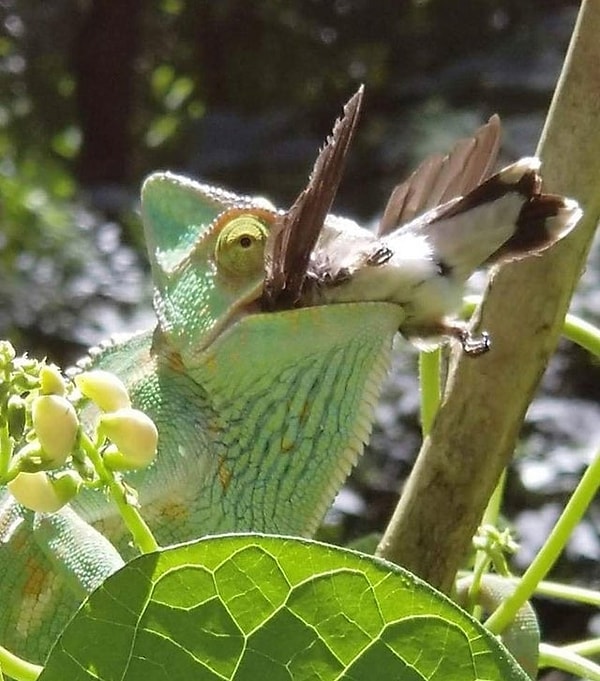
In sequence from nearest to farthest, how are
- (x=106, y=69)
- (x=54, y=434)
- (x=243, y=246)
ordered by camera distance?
1. (x=54, y=434)
2. (x=243, y=246)
3. (x=106, y=69)

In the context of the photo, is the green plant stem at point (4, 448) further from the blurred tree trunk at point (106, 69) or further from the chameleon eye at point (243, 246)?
the blurred tree trunk at point (106, 69)

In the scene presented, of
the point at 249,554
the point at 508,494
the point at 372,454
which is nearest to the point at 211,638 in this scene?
the point at 249,554

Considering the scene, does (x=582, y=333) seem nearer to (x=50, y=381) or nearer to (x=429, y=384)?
(x=429, y=384)

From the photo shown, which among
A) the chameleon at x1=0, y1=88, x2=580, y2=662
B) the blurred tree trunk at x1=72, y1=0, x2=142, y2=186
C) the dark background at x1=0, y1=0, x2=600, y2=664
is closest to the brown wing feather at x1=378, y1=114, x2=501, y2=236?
the chameleon at x1=0, y1=88, x2=580, y2=662

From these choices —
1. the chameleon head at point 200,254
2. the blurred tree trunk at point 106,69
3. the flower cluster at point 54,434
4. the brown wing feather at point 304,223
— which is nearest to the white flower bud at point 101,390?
the flower cluster at point 54,434

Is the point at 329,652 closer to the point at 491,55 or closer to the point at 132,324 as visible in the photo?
the point at 132,324

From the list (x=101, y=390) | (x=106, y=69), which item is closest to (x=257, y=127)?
(x=106, y=69)

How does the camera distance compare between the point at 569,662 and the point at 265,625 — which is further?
the point at 569,662
